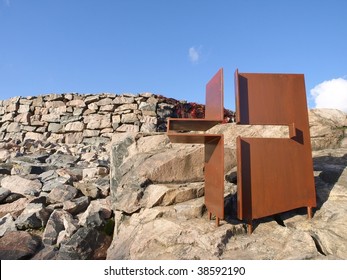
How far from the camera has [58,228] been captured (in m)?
3.76

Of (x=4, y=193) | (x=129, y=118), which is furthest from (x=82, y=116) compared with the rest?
(x=4, y=193)

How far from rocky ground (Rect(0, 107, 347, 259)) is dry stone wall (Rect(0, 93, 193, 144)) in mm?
4901

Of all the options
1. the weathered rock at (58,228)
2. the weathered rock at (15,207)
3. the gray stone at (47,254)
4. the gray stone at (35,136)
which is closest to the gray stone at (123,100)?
the gray stone at (35,136)

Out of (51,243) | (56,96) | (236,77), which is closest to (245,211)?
(236,77)

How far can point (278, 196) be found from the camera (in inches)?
103

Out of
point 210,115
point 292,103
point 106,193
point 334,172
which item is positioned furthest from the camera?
point 106,193

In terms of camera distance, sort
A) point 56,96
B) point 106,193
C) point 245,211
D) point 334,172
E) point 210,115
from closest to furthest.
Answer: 1. point 245,211
2. point 210,115
3. point 334,172
4. point 106,193
5. point 56,96

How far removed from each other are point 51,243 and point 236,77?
3.20 metres

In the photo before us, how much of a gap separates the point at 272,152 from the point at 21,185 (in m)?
5.06

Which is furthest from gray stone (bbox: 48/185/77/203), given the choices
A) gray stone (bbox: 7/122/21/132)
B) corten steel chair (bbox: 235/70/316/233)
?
gray stone (bbox: 7/122/21/132)

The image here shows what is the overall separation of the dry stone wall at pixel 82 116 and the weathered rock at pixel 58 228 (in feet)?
18.7

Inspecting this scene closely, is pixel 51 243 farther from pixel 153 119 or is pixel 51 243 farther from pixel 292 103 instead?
pixel 153 119

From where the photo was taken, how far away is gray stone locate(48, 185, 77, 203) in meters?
4.69

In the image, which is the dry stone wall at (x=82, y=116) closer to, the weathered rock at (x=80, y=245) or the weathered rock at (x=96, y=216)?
the weathered rock at (x=96, y=216)
